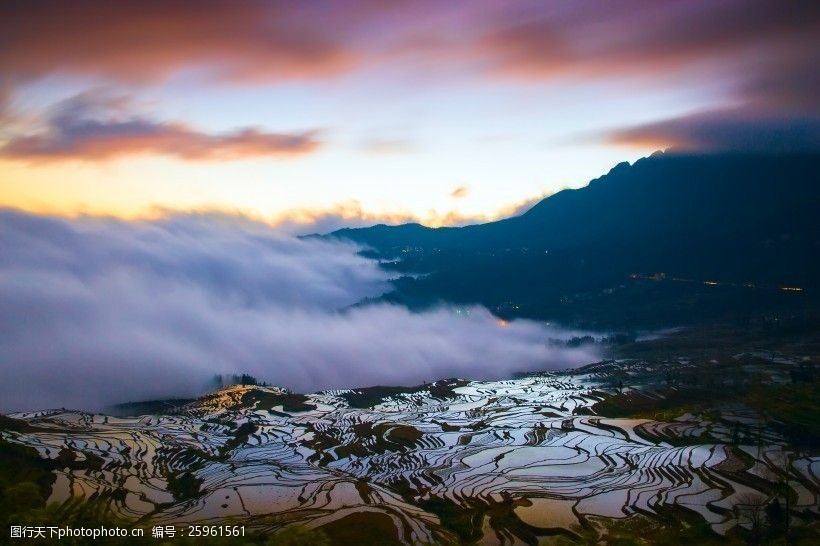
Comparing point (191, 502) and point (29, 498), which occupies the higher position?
point (29, 498)

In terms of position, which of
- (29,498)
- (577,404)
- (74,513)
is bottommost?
(577,404)

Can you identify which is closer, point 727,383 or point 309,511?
point 309,511

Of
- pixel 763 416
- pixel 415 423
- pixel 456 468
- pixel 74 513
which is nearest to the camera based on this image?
pixel 74 513

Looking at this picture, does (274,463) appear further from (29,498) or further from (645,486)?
(645,486)

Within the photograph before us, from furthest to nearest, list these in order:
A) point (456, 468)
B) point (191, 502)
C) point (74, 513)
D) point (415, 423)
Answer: point (415, 423)
point (456, 468)
point (191, 502)
point (74, 513)

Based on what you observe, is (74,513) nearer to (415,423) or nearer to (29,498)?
(29,498)

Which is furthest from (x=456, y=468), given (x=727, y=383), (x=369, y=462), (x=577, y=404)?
(x=727, y=383)
